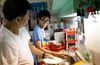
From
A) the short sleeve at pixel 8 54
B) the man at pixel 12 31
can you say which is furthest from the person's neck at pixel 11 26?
the short sleeve at pixel 8 54

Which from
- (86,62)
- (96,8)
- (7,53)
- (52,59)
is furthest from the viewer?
(52,59)

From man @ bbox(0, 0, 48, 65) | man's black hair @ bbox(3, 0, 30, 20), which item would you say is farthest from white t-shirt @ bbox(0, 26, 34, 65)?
man's black hair @ bbox(3, 0, 30, 20)

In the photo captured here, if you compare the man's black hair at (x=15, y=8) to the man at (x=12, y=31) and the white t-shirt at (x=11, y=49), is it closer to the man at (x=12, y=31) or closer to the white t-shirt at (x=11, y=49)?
the man at (x=12, y=31)

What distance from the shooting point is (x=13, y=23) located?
4.64 ft

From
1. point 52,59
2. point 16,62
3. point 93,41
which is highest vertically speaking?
point 93,41

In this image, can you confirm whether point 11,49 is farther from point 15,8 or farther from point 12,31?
point 15,8

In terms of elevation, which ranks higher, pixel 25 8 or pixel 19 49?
pixel 25 8

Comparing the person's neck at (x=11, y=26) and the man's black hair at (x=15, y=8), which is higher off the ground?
the man's black hair at (x=15, y=8)

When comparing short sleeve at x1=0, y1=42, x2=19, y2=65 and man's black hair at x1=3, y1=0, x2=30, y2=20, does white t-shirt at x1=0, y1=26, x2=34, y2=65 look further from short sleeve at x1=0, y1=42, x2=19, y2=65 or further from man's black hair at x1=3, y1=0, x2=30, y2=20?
man's black hair at x1=3, y1=0, x2=30, y2=20

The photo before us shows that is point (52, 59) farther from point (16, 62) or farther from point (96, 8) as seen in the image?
point (96, 8)

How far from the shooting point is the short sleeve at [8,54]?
4.38ft

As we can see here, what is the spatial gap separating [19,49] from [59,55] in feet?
2.59

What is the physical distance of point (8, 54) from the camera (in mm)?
1339

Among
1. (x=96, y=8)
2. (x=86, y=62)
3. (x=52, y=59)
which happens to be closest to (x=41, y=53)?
(x=52, y=59)
